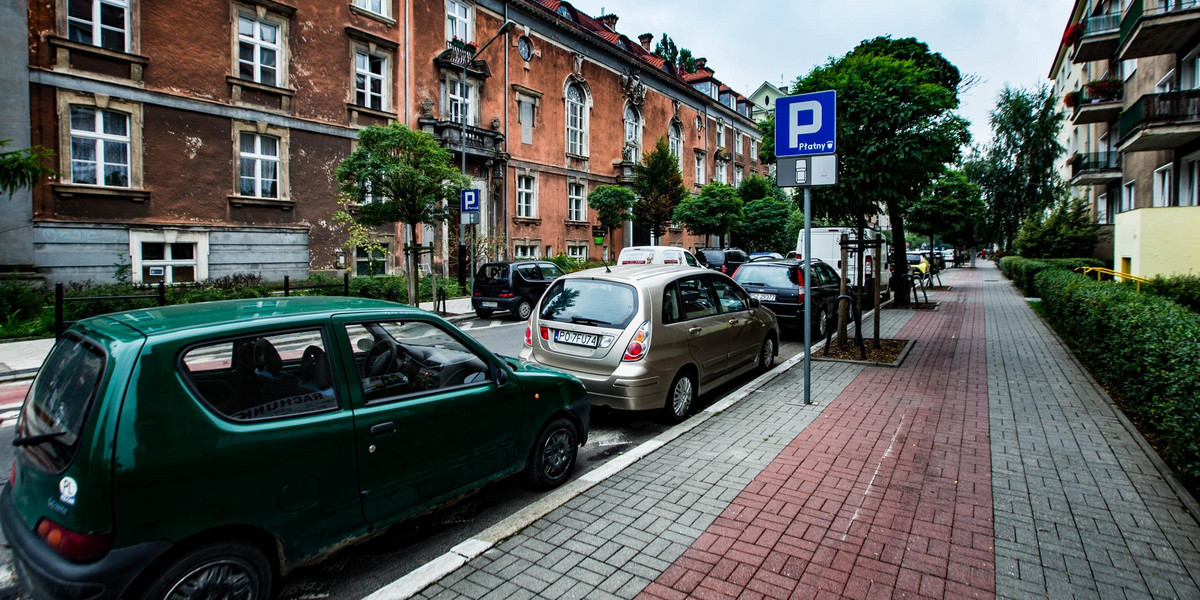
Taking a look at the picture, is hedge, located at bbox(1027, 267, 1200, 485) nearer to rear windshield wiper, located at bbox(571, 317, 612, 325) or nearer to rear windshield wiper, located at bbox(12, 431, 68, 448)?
rear windshield wiper, located at bbox(571, 317, 612, 325)


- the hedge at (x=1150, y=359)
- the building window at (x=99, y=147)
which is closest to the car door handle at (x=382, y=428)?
the hedge at (x=1150, y=359)

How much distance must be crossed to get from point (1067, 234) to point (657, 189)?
19.2 meters

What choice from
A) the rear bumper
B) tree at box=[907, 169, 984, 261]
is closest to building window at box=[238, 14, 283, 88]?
the rear bumper

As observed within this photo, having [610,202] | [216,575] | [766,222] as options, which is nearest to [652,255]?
[610,202]

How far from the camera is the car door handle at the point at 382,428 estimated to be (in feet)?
10.6

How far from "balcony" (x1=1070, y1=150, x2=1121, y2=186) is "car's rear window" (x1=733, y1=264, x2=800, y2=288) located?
20252mm

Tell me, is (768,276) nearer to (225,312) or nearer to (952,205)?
(225,312)

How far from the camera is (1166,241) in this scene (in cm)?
1338

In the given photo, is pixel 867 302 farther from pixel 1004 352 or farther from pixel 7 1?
pixel 7 1

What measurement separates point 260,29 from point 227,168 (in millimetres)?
4507

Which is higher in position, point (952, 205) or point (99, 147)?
point (952, 205)

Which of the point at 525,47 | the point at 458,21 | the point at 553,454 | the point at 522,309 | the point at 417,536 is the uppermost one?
Answer: the point at 525,47

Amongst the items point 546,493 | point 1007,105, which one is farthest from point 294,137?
point 1007,105

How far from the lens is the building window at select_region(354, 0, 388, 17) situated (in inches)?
825
